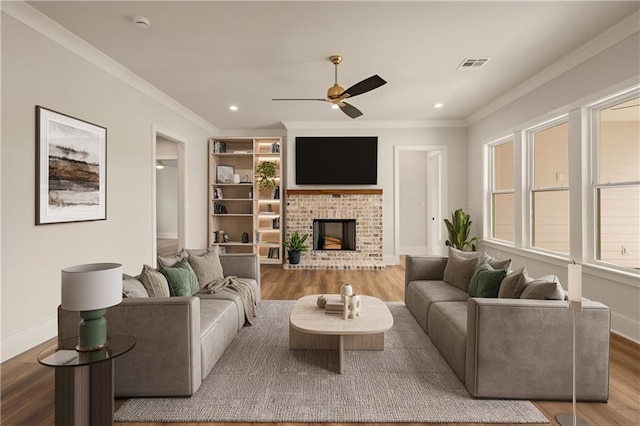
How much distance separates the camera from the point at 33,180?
9.37 feet

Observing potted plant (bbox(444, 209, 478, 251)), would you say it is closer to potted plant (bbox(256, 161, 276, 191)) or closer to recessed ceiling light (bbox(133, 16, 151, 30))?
potted plant (bbox(256, 161, 276, 191))

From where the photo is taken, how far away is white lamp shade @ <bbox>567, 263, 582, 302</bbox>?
68.0 inches

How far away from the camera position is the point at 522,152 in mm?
4789

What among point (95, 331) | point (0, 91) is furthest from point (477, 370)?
point (0, 91)

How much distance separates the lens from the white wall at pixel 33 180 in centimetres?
266

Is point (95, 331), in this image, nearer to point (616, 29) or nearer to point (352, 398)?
point (352, 398)

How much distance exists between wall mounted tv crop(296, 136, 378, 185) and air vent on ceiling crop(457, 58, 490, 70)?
2.82m

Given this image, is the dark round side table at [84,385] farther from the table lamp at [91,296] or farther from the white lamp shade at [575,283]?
the white lamp shade at [575,283]

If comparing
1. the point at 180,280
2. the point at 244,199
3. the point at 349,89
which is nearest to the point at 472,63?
the point at 349,89

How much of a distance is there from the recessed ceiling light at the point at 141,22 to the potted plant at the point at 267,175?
4079 millimetres

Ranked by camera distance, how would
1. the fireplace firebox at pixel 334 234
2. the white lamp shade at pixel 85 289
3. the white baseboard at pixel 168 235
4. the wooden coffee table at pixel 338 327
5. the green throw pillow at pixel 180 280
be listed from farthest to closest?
the white baseboard at pixel 168 235
the fireplace firebox at pixel 334 234
the green throw pillow at pixel 180 280
the wooden coffee table at pixel 338 327
the white lamp shade at pixel 85 289

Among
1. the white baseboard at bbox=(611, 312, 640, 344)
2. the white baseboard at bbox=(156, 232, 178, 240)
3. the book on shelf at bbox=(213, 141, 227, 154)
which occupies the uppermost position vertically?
the book on shelf at bbox=(213, 141, 227, 154)

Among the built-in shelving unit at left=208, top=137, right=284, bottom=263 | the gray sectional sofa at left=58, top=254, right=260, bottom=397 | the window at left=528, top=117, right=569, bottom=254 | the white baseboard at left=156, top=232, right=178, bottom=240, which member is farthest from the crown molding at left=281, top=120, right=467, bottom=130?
the white baseboard at left=156, top=232, right=178, bottom=240

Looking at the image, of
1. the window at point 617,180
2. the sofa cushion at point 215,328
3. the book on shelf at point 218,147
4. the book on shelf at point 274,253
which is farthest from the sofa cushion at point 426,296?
the book on shelf at point 218,147
